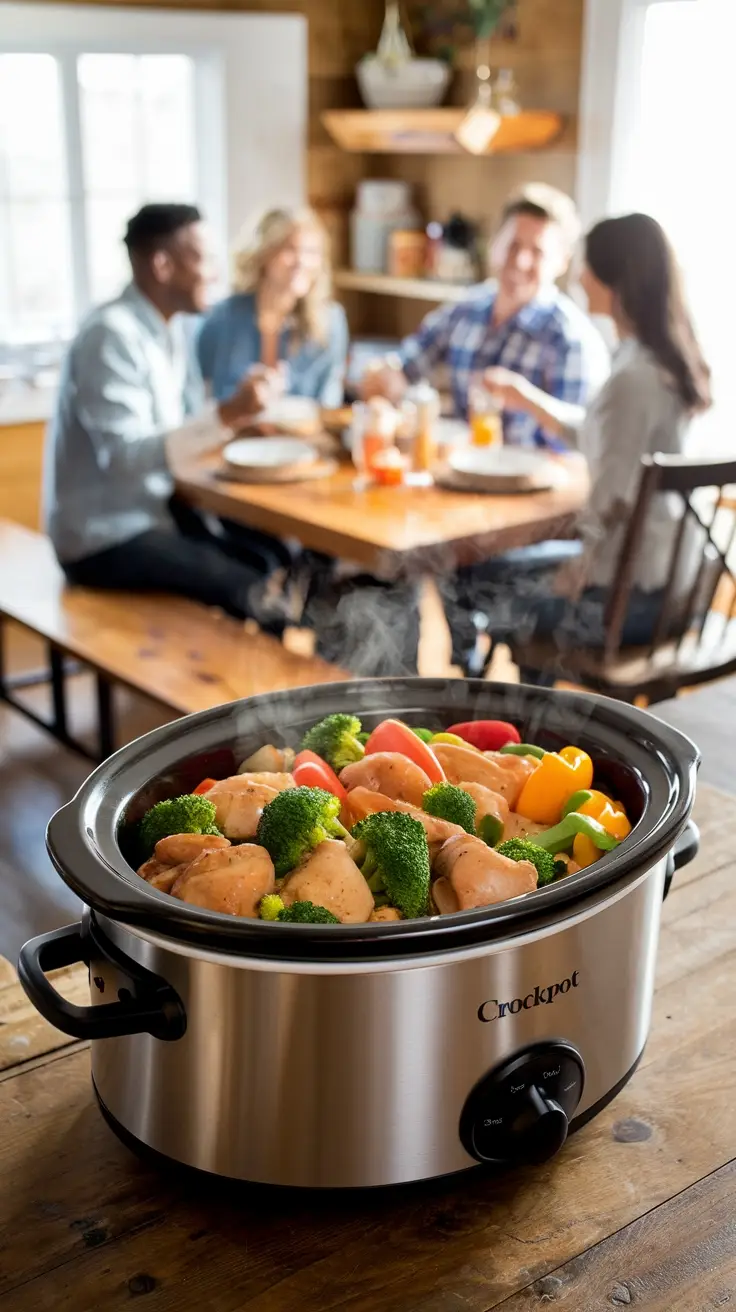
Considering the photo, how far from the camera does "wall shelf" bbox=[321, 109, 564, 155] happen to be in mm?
4434

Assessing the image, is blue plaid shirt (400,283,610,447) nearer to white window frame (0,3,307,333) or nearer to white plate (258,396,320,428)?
white plate (258,396,320,428)

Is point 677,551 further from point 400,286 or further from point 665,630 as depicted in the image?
point 400,286

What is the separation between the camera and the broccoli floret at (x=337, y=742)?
1.11 meters

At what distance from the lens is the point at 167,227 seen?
332 centimetres

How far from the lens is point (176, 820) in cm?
95

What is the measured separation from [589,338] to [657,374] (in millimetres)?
1162

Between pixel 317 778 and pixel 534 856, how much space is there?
0.64 feet

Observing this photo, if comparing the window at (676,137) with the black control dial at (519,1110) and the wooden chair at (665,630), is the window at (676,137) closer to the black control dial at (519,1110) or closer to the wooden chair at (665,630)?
the wooden chair at (665,630)

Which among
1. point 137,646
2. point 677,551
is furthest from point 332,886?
point 137,646

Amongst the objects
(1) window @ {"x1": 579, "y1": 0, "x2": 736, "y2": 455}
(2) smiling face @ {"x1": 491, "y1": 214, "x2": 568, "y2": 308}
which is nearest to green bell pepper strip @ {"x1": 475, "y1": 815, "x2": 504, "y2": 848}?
(2) smiling face @ {"x1": 491, "y1": 214, "x2": 568, "y2": 308}

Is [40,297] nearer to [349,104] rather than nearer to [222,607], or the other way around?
[349,104]

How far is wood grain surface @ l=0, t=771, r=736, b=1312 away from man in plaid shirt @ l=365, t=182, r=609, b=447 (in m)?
2.92

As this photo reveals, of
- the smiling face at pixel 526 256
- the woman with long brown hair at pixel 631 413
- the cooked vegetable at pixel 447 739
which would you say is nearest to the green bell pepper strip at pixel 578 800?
the cooked vegetable at pixel 447 739

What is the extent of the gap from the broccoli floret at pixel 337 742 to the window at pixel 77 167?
4017mm
